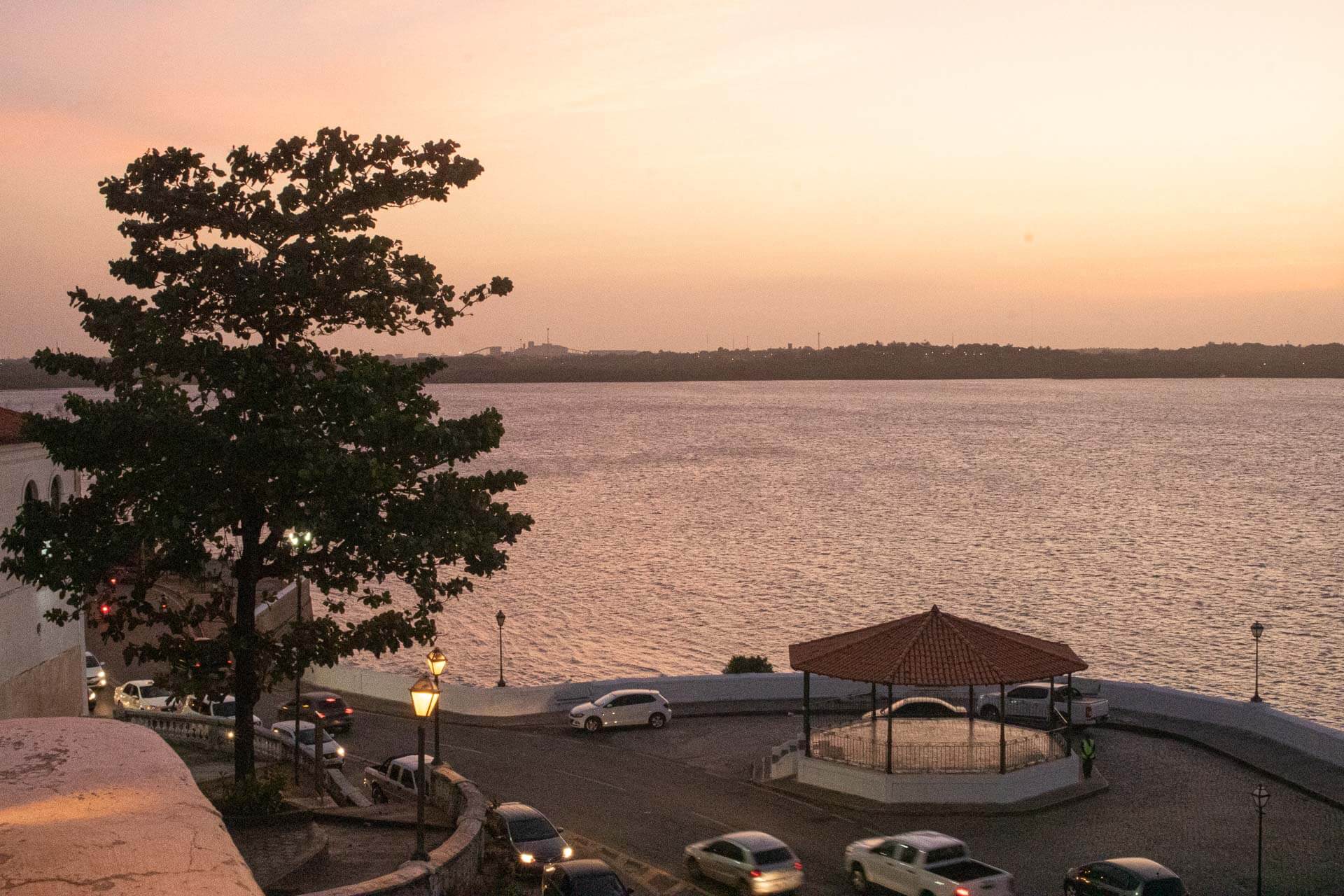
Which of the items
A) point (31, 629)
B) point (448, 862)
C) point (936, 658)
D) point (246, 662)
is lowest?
point (936, 658)

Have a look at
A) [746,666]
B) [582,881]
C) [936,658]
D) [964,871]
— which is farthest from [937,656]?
[746,666]

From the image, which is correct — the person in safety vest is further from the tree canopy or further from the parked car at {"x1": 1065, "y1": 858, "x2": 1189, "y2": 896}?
the tree canopy

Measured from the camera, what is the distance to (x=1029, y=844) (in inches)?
991

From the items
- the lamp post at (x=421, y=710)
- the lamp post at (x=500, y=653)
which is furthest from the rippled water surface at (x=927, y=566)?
the lamp post at (x=421, y=710)

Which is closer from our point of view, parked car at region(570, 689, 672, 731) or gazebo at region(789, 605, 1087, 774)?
gazebo at region(789, 605, 1087, 774)

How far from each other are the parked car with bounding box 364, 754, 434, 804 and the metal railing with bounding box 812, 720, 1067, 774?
9646mm

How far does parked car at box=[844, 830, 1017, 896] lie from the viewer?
2055 centimetres

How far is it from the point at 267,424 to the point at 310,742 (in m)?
14.2

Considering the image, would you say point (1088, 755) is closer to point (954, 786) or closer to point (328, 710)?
point (954, 786)

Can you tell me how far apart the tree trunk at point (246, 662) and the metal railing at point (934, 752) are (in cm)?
1389

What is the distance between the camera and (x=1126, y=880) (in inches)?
797

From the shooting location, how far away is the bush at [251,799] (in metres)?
19.1

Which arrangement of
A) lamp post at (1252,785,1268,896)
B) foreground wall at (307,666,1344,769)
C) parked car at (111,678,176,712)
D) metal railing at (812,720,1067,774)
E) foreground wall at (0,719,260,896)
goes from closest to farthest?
1. foreground wall at (0,719,260,896)
2. lamp post at (1252,785,1268,896)
3. metal railing at (812,720,1067,774)
4. foreground wall at (307,666,1344,769)
5. parked car at (111,678,176,712)

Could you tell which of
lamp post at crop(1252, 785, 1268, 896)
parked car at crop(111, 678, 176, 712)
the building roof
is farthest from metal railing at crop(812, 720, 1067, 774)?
parked car at crop(111, 678, 176, 712)
